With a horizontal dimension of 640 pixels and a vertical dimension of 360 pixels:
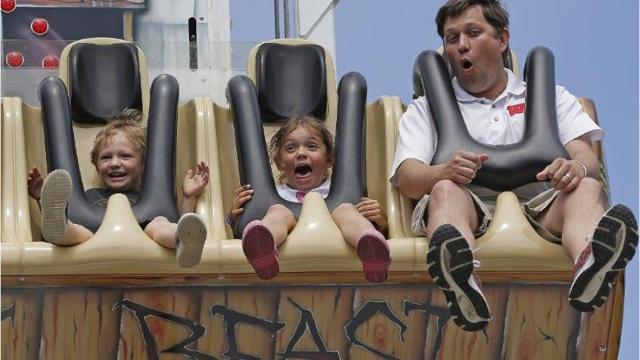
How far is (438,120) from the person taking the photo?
20.1ft

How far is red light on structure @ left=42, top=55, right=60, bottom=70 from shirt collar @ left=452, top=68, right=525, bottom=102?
8.99 ft

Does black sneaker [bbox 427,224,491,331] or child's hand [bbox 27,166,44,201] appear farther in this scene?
child's hand [bbox 27,166,44,201]

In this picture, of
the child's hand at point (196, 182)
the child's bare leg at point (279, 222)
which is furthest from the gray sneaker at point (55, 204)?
the child's hand at point (196, 182)

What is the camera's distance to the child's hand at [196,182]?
6.24m

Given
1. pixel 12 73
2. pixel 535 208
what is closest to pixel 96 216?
pixel 535 208

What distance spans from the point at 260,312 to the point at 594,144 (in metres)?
1.31

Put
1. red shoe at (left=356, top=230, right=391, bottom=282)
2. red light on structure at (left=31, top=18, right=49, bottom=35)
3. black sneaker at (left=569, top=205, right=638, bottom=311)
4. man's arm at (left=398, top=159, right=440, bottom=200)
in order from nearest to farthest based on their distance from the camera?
black sneaker at (left=569, top=205, right=638, bottom=311), red shoe at (left=356, top=230, right=391, bottom=282), man's arm at (left=398, top=159, right=440, bottom=200), red light on structure at (left=31, top=18, right=49, bottom=35)

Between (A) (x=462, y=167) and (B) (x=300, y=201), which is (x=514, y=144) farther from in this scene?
(B) (x=300, y=201)

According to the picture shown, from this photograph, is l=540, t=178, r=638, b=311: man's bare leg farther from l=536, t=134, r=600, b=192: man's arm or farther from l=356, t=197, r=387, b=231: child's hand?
l=356, t=197, r=387, b=231: child's hand

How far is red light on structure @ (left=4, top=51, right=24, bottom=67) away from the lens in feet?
28.0

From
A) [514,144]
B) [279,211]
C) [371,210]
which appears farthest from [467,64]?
[279,211]

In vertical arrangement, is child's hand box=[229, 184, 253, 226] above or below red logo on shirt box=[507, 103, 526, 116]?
below

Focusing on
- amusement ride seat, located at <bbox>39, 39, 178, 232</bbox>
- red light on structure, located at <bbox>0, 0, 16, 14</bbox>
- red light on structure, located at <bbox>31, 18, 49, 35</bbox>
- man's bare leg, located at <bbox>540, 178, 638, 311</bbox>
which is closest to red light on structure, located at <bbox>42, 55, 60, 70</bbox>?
red light on structure, located at <bbox>31, 18, 49, 35</bbox>

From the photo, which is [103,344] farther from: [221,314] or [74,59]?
[74,59]
